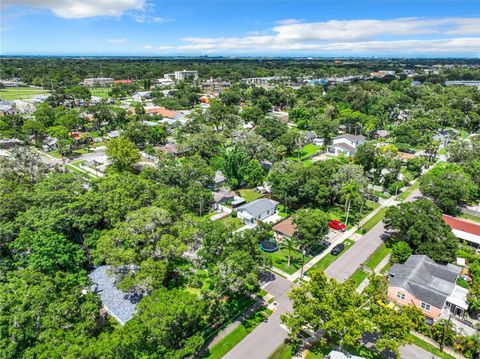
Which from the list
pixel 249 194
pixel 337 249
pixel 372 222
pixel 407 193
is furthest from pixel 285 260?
pixel 407 193

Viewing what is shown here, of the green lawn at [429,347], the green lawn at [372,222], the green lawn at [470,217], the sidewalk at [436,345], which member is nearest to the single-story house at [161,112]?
the green lawn at [372,222]

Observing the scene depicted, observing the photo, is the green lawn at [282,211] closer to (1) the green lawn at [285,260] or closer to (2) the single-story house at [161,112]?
(1) the green lawn at [285,260]

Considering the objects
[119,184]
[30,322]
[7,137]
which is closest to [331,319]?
[30,322]

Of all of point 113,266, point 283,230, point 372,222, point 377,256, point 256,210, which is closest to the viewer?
point 113,266

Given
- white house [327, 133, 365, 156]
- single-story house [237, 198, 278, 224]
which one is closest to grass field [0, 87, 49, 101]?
white house [327, 133, 365, 156]

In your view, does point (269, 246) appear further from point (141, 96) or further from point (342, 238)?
point (141, 96)

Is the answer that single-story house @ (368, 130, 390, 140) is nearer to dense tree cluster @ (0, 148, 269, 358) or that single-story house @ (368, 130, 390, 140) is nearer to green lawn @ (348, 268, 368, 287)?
green lawn @ (348, 268, 368, 287)
